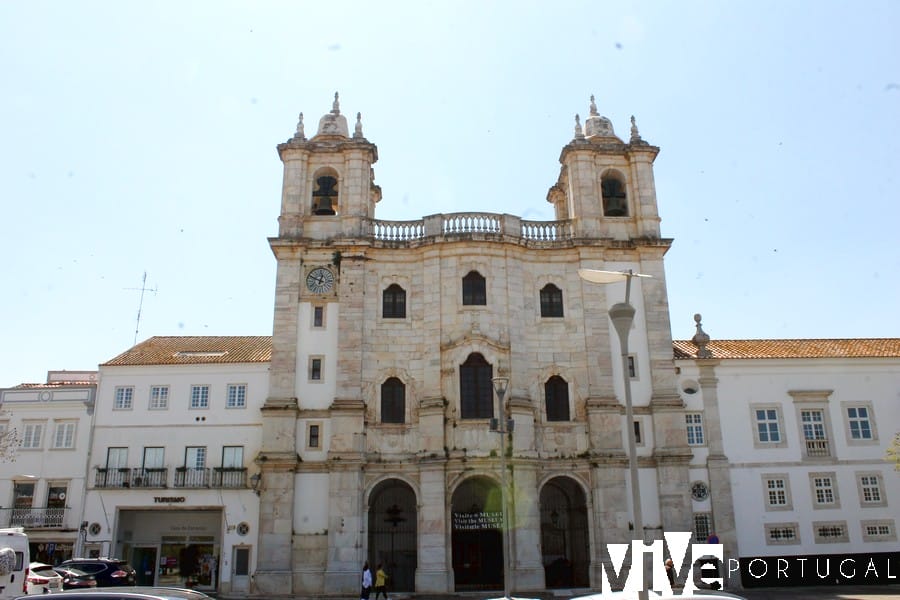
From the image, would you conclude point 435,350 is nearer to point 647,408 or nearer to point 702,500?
point 647,408

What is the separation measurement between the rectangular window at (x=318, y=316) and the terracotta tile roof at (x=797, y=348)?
52.2ft

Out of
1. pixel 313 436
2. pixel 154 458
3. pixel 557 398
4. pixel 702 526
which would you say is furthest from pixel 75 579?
pixel 702 526

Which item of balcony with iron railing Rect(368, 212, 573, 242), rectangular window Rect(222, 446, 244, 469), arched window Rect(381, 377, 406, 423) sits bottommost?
rectangular window Rect(222, 446, 244, 469)

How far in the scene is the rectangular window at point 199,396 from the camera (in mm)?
33188

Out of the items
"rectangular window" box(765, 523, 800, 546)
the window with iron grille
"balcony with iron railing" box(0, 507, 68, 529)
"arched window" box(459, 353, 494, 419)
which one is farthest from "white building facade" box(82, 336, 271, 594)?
the window with iron grille

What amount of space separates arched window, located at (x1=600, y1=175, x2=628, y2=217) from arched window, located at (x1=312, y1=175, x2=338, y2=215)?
1309cm

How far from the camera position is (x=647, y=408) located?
107 ft

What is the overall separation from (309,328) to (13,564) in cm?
1529

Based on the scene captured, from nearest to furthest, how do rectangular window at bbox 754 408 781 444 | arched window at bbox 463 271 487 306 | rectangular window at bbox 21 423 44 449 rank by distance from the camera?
rectangular window at bbox 754 408 781 444 → arched window at bbox 463 271 487 306 → rectangular window at bbox 21 423 44 449

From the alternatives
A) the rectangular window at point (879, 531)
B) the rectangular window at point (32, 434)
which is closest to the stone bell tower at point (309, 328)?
the rectangular window at point (32, 434)

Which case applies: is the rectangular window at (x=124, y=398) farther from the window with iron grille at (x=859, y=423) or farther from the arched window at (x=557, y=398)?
the window with iron grille at (x=859, y=423)

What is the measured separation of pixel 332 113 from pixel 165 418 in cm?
1702

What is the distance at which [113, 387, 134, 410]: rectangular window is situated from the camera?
33.3m

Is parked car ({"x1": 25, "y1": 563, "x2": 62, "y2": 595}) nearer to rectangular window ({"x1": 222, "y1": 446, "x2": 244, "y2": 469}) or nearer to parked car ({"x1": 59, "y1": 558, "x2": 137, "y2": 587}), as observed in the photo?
parked car ({"x1": 59, "y1": 558, "x2": 137, "y2": 587})
